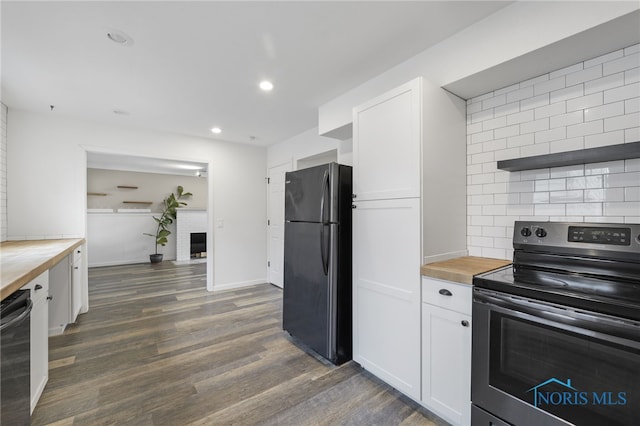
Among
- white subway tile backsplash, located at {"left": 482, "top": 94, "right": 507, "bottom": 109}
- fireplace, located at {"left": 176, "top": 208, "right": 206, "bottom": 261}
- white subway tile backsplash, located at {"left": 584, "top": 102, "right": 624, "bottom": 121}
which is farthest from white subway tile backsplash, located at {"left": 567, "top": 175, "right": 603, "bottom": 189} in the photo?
fireplace, located at {"left": 176, "top": 208, "right": 206, "bottom": 261}

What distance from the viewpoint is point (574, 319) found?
109 centimetres

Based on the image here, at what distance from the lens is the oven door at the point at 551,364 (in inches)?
39.8

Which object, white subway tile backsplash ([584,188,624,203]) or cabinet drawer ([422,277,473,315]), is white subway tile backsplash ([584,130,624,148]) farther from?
cabinet drawer ([422,277,473,315])

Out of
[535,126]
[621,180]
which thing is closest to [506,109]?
[535,126]

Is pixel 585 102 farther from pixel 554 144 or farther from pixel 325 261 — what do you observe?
pixel 325 261

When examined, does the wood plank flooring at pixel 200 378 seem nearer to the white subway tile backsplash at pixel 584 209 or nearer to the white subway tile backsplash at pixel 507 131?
the white subway tile backsplash at pixel 584 209

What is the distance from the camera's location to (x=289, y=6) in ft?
5.24

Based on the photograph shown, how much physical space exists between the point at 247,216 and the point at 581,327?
4.38 metres

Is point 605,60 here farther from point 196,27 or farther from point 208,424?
point 208,424

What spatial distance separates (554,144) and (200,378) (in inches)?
114

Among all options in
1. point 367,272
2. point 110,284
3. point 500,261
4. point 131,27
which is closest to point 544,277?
point 500,261

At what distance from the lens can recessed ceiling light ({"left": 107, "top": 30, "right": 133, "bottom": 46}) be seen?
5.97 feet

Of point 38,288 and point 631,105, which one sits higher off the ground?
point 631,105

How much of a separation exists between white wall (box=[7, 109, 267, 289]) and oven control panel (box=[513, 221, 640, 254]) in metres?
3.98
